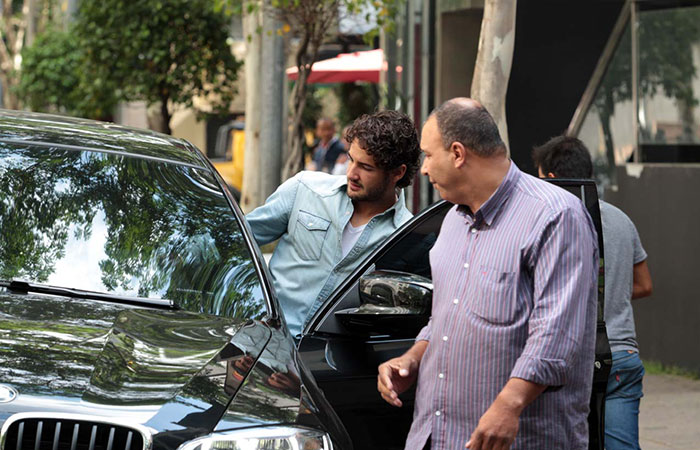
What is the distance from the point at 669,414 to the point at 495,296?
488cm

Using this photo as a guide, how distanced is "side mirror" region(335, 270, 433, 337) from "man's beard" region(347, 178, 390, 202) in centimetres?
61

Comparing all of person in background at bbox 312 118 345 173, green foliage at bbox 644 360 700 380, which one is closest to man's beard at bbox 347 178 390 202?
green foliage at bbox 644 360 700 380

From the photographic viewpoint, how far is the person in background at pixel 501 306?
9.54ft

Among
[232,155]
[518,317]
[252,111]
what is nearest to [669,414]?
[518,317]

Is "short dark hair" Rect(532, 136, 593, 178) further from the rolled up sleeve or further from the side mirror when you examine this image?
the side mirror

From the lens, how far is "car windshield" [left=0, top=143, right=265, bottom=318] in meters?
3.72

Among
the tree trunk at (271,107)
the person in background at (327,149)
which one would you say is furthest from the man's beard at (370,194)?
the person in background at (327,149)

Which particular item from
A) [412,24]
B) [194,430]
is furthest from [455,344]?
[412,24]

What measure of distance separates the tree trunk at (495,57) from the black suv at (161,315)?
2.69m

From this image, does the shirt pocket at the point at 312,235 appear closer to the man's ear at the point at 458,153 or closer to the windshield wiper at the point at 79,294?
the windshield wiper at the point at 79,294

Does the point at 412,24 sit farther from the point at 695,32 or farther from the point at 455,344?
the point at 455,344

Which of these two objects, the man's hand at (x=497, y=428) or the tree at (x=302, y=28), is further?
the tree at (x=302, y=28)

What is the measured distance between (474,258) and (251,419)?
2.36 feet

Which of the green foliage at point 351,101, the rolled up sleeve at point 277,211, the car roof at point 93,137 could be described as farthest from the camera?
the green foliage at point 351,101
